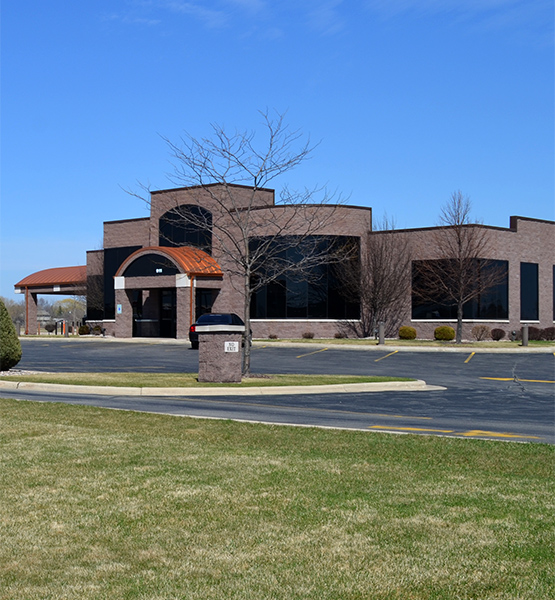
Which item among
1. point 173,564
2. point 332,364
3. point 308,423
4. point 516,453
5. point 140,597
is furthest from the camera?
point 332,364

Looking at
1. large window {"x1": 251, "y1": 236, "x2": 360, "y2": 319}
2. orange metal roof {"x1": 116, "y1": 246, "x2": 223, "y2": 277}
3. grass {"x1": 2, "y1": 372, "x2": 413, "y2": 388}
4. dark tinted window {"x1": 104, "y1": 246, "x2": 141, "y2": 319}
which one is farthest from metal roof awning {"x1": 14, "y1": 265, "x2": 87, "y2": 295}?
grass {"x1": 2, "y1": 372, "x2": 413, "y2": 388}

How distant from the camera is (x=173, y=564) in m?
5.11

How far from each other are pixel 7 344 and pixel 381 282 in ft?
84.4

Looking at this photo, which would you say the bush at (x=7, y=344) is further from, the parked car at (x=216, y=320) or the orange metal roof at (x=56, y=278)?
the orange metal roof at (x=56, y=278)

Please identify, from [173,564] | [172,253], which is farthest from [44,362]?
[173,564]

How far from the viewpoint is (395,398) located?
55.5 feet

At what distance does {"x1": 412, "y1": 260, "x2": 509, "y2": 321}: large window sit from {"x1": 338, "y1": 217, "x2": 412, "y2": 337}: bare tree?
0.59 meters

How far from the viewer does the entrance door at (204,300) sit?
46.0m

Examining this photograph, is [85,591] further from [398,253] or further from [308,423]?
[398,253]

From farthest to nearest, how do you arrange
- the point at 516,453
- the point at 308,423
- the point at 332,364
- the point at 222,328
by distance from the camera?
the point at 332,364 → the point at 222,328 → the point at 308,423 → the point at 516,453

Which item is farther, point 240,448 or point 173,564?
point 240,448

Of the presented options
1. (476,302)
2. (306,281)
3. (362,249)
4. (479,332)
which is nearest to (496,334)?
(479,332)

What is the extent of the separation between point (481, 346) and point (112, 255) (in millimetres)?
28079

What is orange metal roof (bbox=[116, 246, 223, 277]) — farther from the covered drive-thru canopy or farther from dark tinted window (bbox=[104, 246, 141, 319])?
the covered drive-thru canopy
